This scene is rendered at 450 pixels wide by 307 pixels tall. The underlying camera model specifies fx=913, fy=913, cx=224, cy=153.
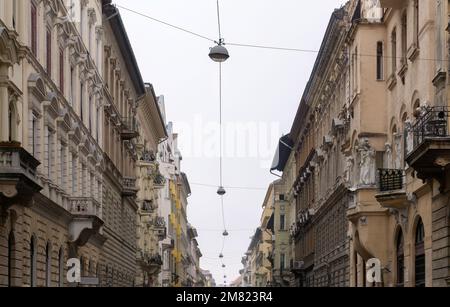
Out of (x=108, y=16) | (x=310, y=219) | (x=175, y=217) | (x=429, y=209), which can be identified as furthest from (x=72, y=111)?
(x=175, y=217)

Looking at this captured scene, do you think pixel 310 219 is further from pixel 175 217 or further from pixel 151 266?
pixel 175 217

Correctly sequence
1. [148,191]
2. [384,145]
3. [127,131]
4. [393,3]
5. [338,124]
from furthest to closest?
[148,191]
[127,131]
[338,124]
[384,145]
[393,3]

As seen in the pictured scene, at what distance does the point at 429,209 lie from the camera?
24.6 metres

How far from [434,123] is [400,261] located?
1007 cm

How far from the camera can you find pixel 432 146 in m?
20.7

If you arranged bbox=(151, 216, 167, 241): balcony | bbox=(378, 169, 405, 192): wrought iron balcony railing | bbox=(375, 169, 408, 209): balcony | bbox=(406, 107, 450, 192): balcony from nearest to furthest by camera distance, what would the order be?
bbox=(406, 107, 450, 192): balcony
bbox=(375, 169, 408, 209): balcony
bbox=(378, 169, 405, 192): wrought iron balcony railing
bbox=(151, 216, 167, 241): balcony

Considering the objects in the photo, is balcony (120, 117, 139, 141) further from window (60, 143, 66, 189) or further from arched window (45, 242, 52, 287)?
arched window (45, 242, 52, 287)

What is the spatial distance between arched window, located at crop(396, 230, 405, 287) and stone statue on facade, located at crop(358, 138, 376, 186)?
2.39 metres

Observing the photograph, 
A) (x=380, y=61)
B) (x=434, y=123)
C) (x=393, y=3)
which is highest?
(x=393, y=3)

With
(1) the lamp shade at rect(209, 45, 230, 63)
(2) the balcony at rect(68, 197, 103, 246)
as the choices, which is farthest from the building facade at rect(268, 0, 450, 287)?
(2) the balcony at rect(68, 197, 103, 246)

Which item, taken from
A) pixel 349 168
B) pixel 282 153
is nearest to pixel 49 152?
pixel 349 168

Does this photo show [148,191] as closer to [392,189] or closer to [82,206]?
[82,206]

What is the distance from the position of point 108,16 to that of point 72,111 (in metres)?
11.8

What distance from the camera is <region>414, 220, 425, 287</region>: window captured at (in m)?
26.2
